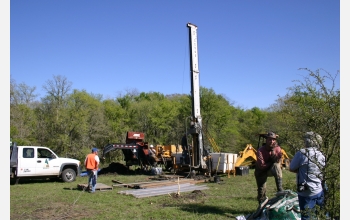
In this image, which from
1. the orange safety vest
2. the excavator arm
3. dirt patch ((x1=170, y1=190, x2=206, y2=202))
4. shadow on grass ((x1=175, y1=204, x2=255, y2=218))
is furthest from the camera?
Answer: the excavator arm

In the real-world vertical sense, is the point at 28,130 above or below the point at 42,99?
below

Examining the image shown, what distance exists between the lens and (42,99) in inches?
1387

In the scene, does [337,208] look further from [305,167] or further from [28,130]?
[28,130]

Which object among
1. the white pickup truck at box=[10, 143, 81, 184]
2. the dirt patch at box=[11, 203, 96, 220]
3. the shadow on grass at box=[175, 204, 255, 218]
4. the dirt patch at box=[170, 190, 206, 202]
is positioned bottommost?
the dirt patch at box=[11, 203, 96, 220]

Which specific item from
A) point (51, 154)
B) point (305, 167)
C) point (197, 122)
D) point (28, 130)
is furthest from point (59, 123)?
point (305, 167)

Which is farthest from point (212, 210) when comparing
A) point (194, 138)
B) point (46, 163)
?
point (46, 163)

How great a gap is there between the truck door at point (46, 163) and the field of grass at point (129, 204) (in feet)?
8.15

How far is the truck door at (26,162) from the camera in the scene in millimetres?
15305

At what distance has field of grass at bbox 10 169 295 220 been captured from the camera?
8531mm

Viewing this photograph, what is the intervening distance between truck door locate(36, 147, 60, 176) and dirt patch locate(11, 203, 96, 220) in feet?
21.4

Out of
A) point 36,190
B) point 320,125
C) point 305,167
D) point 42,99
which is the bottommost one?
point 36,190

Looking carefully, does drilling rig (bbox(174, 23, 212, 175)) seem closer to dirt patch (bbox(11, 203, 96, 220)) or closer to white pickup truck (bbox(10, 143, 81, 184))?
white pickup truck (bbox(10, 143, 81, 184))

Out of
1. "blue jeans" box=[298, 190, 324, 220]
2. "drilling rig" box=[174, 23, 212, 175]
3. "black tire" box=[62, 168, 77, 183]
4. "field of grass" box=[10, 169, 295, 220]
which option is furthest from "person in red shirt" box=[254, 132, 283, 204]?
"black tire" box=[62, 168, 77, 183]

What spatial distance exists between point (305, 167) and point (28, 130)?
3193 centimetres
